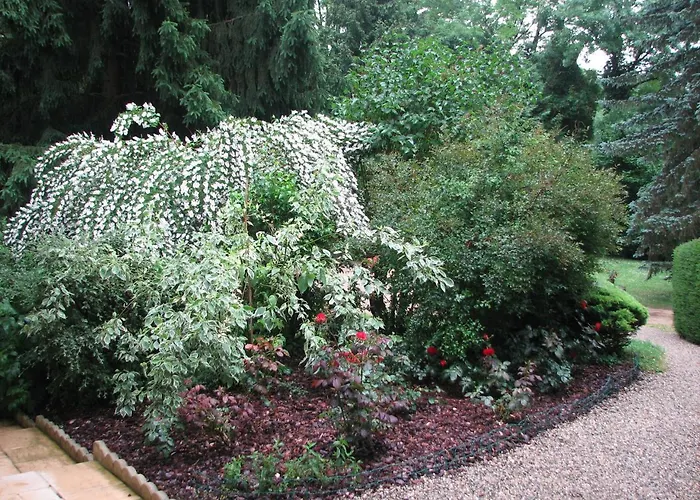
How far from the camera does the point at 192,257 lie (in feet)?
14.1

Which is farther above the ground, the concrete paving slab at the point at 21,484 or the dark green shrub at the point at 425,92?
the dark green shrub at the point at 425,92

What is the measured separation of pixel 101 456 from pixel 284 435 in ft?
3.58

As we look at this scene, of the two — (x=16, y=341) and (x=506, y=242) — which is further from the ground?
(x=506, y=242)

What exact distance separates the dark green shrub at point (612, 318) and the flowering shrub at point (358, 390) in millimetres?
2683

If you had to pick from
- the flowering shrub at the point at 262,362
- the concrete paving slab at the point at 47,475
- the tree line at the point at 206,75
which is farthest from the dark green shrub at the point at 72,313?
the tree line at the point at 206,75

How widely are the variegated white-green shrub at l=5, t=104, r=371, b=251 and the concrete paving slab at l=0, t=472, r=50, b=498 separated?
237 centimetres

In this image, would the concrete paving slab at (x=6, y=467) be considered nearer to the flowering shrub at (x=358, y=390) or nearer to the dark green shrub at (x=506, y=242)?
the flowering shrub at (x=358, y=390)

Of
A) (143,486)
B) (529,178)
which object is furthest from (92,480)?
(529,178)

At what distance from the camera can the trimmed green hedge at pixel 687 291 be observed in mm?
6789

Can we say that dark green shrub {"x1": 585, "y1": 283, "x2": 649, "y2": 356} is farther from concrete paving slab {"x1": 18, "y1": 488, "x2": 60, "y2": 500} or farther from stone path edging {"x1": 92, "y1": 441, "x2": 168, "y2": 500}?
concrete paving slab {"x1": 18, "y1": 488, "x2": 60, "y2": 500}

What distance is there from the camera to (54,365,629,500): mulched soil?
3199 mm

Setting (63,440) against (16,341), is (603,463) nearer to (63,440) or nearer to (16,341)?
(63,440)

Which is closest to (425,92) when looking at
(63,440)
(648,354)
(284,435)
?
(648,354)

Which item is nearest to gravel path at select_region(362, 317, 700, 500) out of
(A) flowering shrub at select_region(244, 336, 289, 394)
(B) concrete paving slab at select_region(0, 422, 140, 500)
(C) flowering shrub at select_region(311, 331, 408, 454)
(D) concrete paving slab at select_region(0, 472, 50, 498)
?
(C) flowering shrub at select_region(311, 331, 408, 454)
